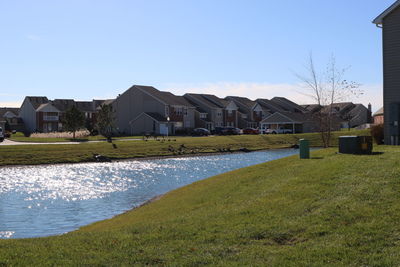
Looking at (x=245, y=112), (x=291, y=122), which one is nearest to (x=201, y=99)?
(x=245, y=112)

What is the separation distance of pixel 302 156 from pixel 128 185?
44.0 feet

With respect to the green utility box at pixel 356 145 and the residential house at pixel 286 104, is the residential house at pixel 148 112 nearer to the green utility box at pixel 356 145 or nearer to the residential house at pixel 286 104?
the residential house at pixel 286 104

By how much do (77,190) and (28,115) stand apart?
291 ft

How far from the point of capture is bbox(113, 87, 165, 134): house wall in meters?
93.1

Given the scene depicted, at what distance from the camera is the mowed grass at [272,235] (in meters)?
9.05

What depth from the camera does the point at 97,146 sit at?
57438 mm

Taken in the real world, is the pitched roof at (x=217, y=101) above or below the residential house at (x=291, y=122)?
above

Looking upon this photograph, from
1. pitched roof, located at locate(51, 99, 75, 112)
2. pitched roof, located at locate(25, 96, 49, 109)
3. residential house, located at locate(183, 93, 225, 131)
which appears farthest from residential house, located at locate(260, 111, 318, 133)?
pitched roof, located at locate(25, 96, 49, 109)

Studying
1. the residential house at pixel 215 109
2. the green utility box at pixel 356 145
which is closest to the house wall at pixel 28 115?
the residential house at pixel 215 109

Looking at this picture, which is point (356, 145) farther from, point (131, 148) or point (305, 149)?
point (131, 148)

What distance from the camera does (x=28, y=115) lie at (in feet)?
370

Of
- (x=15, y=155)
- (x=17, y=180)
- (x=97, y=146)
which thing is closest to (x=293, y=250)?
(x=17, y=180)

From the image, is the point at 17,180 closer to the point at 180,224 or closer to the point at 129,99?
the point at 180,224

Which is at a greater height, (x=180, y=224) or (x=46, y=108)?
(x=46, y=108)
